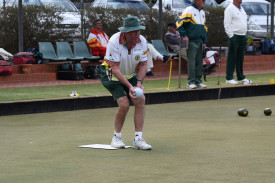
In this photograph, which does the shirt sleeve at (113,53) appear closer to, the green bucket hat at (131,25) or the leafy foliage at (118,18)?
the green bucket hat at (131,25)

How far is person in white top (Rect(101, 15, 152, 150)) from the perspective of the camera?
6023mm

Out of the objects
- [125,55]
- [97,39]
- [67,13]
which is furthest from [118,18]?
[125,55]

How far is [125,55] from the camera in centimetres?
612

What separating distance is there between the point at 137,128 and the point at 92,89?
A: 5.21 meters

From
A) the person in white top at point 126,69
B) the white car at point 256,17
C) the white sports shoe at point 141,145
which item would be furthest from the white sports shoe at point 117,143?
the white car at point 256,17

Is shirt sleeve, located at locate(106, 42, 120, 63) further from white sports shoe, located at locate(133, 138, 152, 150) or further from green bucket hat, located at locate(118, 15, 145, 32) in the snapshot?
white sports shoe, located at locate(133, 138, 152, 150)

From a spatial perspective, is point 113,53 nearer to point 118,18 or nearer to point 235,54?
point 235,54

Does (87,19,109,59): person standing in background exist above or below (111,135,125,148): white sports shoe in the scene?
above

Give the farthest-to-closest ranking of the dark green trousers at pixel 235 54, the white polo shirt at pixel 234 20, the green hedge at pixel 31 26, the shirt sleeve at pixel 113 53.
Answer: the green hedge at pixel 31 26
the dark green trousers at pixel 235 54
the white polo shirt at pixel 234 20
the shirt sleeve at pixel 113 53

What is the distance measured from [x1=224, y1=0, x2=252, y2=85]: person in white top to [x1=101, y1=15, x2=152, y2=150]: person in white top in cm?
602

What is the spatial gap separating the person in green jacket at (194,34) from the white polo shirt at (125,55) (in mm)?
5128

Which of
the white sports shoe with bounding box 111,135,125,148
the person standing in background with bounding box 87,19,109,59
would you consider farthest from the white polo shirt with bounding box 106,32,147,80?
the person standing in background with bounding box 87,19,109,59

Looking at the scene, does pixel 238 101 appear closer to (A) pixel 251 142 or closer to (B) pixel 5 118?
(B) pixel 5 118

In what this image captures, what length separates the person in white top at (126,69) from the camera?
602cm
